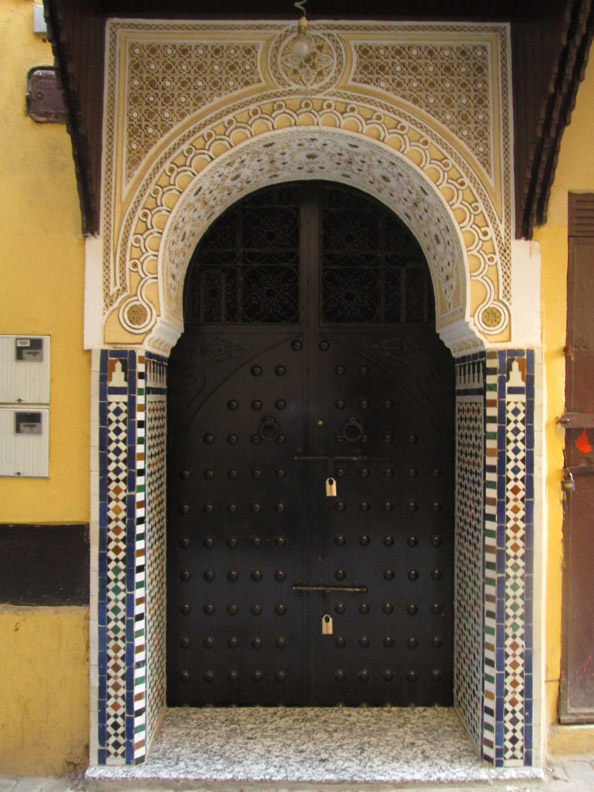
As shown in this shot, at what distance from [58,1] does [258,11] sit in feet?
2.54

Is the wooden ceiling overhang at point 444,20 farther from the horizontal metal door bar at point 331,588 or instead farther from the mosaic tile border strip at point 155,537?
the horizontal metal door bar at point 331,588

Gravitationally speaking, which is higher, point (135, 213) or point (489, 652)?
point (135, 213)

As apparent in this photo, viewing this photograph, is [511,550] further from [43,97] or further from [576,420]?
[43,97]

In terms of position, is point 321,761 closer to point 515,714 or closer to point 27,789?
point 515,714

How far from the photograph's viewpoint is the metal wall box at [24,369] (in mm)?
2572

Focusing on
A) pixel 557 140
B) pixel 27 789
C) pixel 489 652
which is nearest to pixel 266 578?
pixel 489 652

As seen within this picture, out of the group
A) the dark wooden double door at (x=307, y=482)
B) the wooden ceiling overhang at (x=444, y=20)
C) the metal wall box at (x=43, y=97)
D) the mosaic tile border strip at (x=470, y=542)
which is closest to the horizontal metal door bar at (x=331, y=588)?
the dark wooden double door at (x=307, y=482)

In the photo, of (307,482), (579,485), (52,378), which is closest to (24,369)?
(52,378)

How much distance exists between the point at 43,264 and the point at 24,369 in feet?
1.44

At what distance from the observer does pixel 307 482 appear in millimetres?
2922

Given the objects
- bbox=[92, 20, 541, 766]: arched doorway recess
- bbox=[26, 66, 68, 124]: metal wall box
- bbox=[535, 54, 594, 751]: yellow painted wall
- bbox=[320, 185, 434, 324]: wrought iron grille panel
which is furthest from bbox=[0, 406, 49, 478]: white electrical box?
bbox=[535, 54, 594, 751]: yellow painted wall

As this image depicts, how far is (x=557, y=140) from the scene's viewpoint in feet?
7.73

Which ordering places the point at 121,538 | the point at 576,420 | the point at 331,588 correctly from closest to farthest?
the point at 121,538 → the point at 576,420 → the point at 331,588

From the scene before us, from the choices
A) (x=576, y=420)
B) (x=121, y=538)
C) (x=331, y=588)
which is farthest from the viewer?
(x=331, y=588)
